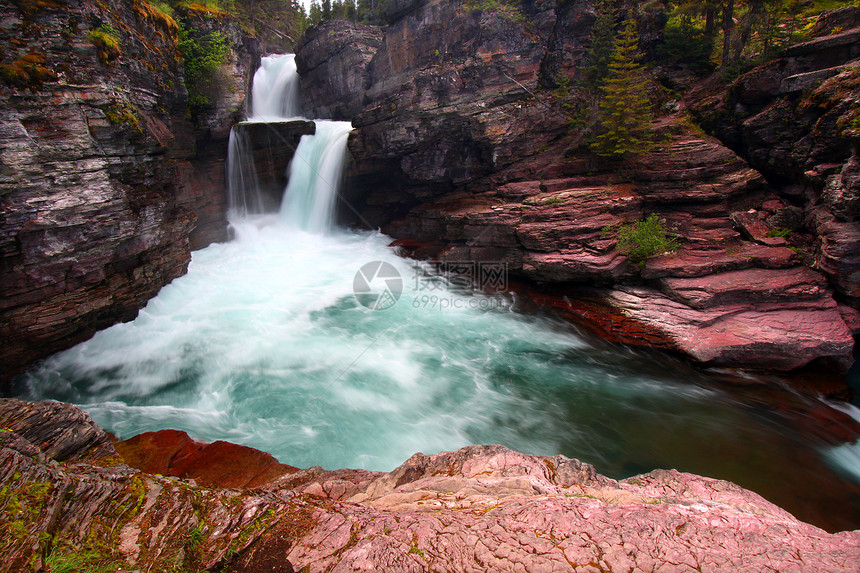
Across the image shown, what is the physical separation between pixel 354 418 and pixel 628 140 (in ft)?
42.3

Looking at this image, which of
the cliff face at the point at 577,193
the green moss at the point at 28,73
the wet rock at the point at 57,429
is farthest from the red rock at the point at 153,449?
the cliff face at the point at 577,193

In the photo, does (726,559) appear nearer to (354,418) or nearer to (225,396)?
(354,418)

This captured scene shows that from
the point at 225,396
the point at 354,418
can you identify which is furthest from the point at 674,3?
the point at 225,396

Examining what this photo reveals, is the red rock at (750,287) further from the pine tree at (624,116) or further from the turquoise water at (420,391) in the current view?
the pine tree at (624,116)

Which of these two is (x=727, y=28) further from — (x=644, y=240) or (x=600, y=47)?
(x=644, y=240)

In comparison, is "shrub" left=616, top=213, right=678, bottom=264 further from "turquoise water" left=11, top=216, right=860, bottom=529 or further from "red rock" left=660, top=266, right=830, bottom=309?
"turquoise water" left=11, top=216, right=860, bottom=529

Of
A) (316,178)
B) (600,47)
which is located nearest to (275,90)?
(316,178)

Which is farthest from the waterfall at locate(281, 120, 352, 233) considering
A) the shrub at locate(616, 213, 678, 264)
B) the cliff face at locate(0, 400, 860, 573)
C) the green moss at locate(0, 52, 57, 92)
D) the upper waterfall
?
the cliff face at locate(0, 400, 860, 573)

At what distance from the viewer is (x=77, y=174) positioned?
339 inches

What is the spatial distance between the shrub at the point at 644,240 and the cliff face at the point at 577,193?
29 cm

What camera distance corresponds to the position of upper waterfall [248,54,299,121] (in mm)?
21812

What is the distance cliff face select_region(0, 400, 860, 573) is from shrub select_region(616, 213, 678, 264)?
821 cm

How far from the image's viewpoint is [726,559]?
2.84m

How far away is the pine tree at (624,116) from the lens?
12.5 m
